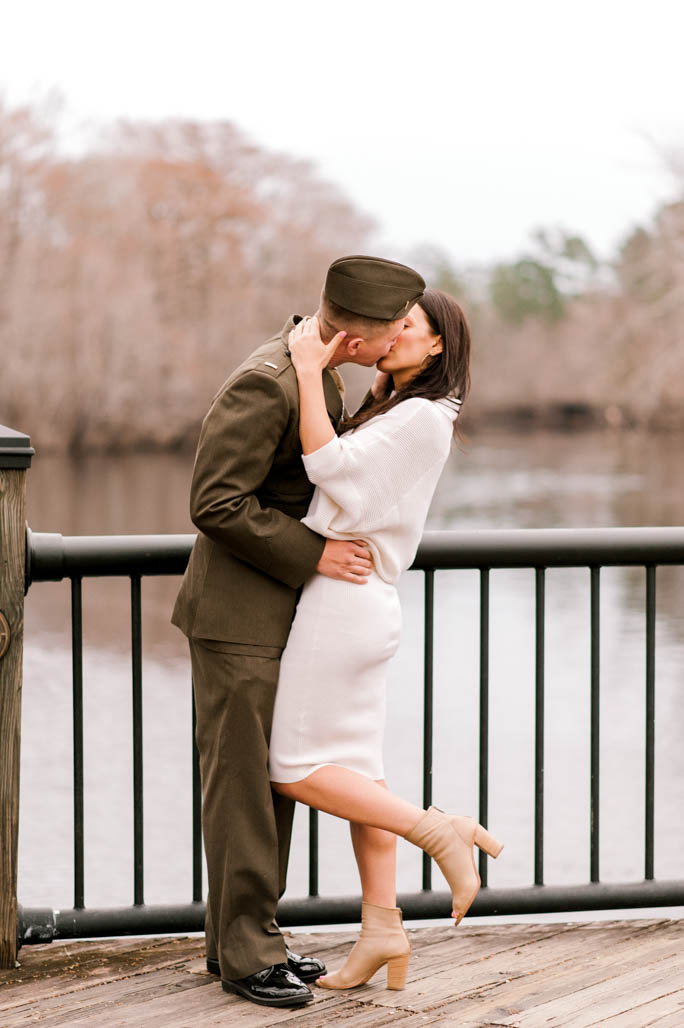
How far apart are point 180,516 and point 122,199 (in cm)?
2448

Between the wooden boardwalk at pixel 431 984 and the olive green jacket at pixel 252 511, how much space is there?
0.80 metres

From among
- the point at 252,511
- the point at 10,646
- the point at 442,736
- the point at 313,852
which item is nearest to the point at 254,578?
the point at 252,511

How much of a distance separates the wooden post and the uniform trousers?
0.43m

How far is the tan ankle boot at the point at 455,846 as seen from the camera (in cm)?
281

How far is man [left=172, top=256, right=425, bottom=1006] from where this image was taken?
109 inches

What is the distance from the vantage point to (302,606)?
290 cm

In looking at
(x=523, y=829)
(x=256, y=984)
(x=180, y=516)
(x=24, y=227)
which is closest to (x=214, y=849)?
(x=256, y=984)

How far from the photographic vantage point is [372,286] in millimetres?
2750

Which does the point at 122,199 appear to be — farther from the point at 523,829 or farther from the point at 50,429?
the point at 523,829

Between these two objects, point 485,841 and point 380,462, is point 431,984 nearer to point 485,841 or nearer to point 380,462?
point 485,841

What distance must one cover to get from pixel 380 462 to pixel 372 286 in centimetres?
37

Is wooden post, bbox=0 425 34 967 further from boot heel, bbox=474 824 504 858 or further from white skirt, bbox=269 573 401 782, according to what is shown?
boot heel, bbox=474 824 504 858

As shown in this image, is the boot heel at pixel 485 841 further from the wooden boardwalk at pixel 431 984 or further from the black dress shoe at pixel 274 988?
the black dress shoe at pixel 274 988

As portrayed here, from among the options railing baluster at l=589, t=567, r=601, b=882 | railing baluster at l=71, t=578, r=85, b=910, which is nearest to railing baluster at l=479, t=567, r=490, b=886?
railing baluster at l=589, t=567, r=601, b=882
